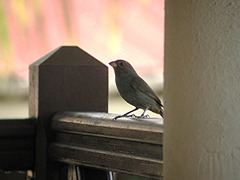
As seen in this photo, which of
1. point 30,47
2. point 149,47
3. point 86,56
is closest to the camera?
point 86,56

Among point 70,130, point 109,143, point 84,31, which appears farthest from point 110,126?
point 84,31

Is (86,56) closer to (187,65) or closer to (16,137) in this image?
(16,137)

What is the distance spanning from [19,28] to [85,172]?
9.83 ft

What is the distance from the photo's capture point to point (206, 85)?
0.77 metres

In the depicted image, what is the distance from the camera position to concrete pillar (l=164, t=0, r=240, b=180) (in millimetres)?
761

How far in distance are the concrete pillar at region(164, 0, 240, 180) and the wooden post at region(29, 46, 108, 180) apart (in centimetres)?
63

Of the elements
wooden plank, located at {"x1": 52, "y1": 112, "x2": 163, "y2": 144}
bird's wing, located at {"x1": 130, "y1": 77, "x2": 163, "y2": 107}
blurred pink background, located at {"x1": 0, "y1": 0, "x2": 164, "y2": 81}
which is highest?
blurred pink background, located at {"x1": 0, "y1": 0, "x2": 164, "y2": 81}

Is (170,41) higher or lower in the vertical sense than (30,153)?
higher

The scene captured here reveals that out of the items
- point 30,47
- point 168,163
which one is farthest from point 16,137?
point 30,47

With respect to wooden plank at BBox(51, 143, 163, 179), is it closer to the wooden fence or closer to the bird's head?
the wooden fence

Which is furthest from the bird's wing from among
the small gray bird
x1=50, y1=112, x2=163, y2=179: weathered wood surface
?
x1=50, y1=112, x2=163, y2=179: weathered wood surface

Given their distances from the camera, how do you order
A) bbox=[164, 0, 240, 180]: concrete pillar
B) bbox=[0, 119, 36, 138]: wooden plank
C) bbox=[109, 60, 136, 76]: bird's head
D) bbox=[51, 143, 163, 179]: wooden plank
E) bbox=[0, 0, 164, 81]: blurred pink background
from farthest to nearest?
bbox=[0, 0, 164, 81]: blurred pink background
bbox=[109, 60, 136, 76]: bird's head
bbox=[0, 119, 36, 138]: wooden plank
bbox=[51, 143, 163, 179]: wooden plank
bbox=[164, 0, 240, 180]: concrete pillar

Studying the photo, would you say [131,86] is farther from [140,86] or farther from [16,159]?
[16,159]

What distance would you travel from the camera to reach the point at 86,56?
1.45m
